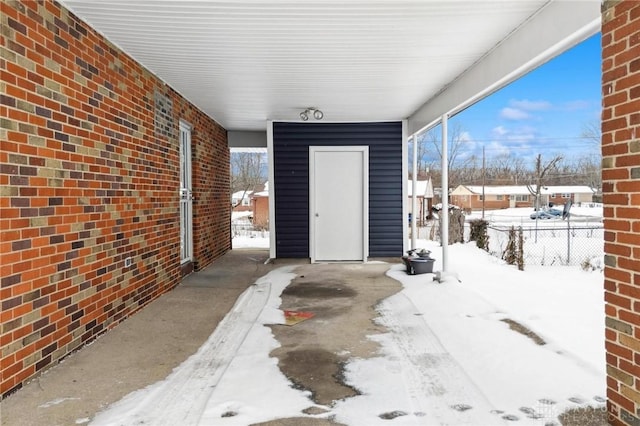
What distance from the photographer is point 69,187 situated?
3193 mm

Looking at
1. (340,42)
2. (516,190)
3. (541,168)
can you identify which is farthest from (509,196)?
(340,42)

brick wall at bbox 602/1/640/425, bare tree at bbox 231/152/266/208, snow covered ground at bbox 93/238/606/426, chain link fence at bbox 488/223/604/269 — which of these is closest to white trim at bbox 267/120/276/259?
snow covered ground at bbox 93/238/606/426

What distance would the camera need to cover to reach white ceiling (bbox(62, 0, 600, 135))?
315cm

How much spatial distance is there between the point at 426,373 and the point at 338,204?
529cm

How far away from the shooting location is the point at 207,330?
151 inches

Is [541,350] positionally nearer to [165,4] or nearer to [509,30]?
[509,30]

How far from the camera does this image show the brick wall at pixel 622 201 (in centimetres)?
199

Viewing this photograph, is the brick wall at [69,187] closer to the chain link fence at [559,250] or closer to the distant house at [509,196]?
the chain link fence at [559,250]

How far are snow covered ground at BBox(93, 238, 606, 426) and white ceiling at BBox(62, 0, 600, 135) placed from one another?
2.21m

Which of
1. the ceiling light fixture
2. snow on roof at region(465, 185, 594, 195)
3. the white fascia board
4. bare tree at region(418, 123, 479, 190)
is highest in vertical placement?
bare tree at region(418, 123, 479, 190)

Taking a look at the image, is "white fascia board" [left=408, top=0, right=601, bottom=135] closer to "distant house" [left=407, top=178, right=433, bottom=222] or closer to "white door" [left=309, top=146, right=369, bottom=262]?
"white door" [left=309, top=146, right=369, bottom=262]

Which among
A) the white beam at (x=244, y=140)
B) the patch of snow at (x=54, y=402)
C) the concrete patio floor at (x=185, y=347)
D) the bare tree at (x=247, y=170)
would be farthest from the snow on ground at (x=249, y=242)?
the patch of snow at (x=54, y=402)

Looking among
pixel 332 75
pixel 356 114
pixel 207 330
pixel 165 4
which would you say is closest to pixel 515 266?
pixel 356 114

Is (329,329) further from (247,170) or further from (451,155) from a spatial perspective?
(451,155)
